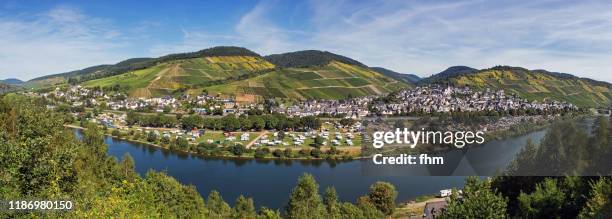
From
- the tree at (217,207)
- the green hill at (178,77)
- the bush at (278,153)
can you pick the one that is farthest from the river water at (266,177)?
the green hill at (178,77)

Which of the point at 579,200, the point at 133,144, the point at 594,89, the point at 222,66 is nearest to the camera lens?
the point at 579,200

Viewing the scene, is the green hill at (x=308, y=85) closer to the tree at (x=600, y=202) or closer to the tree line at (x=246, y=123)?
the tree line at (x=246, y=123)

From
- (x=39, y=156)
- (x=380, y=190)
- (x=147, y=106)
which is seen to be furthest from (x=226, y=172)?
(x=147, y=106)

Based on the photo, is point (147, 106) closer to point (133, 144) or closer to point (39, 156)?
point (133, 144)

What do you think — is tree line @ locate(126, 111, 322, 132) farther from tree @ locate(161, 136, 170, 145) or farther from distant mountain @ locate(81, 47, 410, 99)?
distant mountain @ locate(81, 47, 410, 99)

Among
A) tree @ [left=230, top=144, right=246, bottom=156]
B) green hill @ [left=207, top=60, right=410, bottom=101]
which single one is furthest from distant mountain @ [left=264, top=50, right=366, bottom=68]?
tree @ [left=230, top=144, right=246, bottom=156]

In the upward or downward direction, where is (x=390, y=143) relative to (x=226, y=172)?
upward

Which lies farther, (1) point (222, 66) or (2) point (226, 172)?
(1) point (222, 66)

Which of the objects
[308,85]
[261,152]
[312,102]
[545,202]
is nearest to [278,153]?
[261,152]
